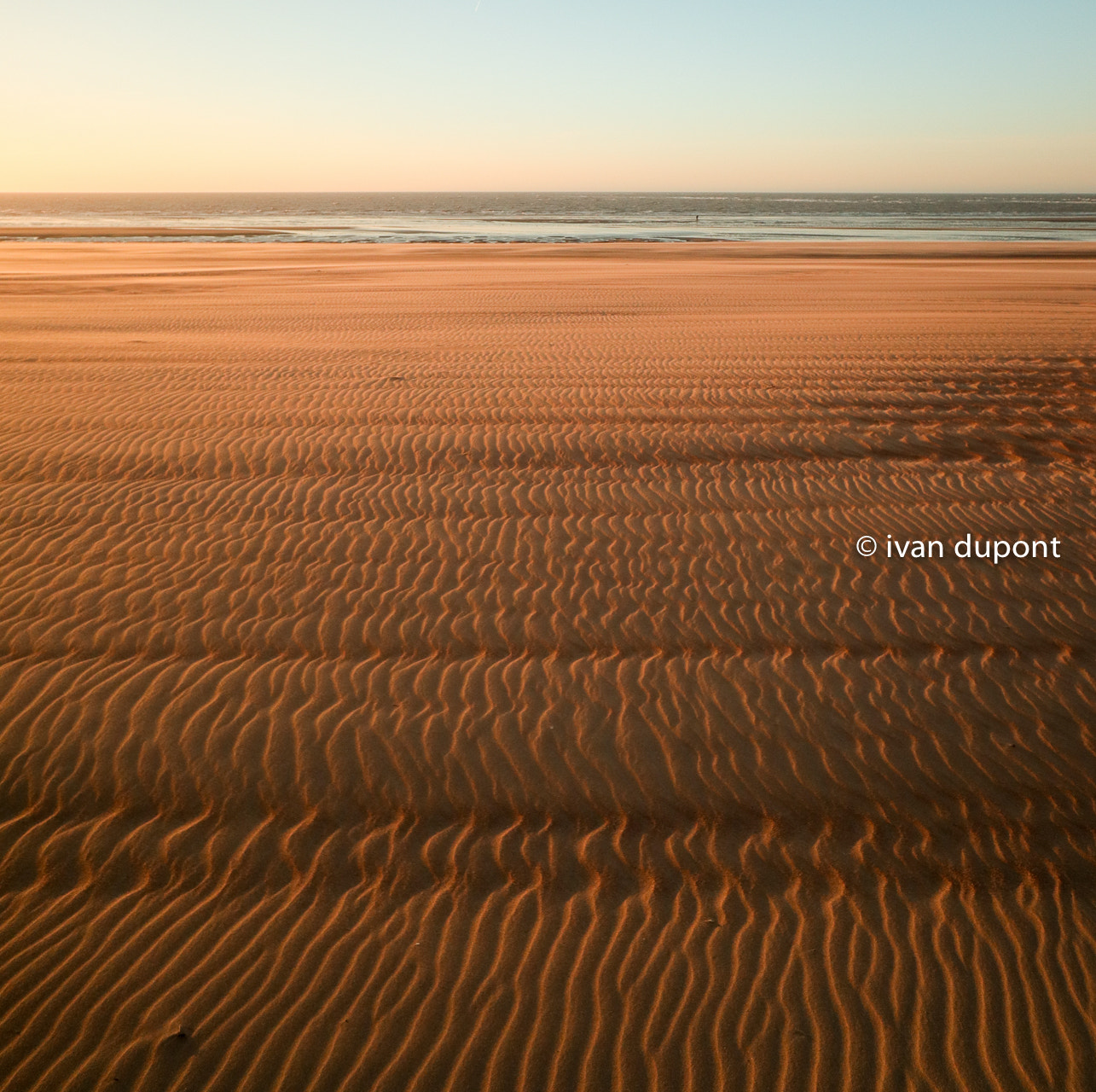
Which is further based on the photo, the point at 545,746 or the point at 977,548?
the point at 977,548

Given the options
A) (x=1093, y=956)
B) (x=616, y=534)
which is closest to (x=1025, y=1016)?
(x=1093, y=956)

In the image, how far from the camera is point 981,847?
3832mm

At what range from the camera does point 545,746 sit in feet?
14.6

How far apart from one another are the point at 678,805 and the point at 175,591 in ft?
12.9

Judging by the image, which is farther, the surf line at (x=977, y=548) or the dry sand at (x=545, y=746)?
the surf line at (x=977, y=548)

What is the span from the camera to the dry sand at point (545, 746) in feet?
10.1

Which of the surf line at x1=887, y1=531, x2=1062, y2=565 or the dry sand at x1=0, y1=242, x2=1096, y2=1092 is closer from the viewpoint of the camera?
the dry sand at x1=0, y1=242, x2=1096, y2=1092

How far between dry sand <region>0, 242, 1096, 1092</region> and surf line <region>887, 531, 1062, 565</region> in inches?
5.7

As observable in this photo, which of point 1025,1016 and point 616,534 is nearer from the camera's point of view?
point 1025,1016

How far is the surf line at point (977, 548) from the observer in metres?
6.46

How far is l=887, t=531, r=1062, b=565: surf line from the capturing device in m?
6.46

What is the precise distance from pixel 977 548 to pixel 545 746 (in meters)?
4.22

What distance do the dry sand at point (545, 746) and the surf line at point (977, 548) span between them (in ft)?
0.48

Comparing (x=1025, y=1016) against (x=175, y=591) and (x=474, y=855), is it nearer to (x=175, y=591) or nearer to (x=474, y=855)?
(x=474, y=855)
